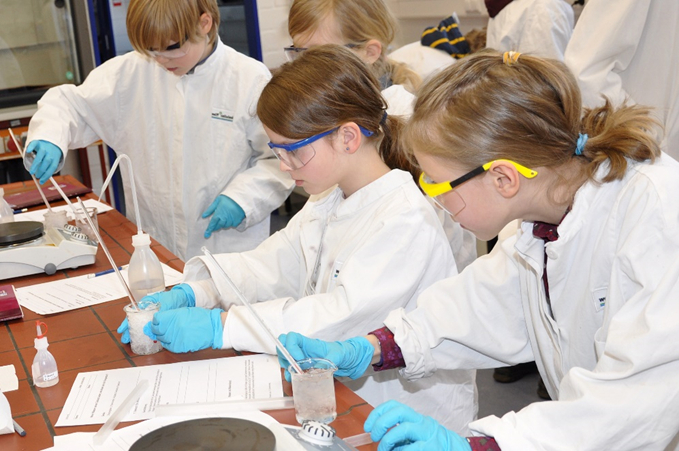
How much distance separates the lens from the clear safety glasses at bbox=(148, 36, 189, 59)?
6.44 feet

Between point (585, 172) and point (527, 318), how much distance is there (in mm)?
300

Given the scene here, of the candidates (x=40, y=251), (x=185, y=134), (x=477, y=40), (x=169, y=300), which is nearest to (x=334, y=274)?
(x=169, y=300)

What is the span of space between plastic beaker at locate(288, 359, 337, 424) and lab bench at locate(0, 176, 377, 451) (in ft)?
0.06

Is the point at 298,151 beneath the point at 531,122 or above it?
beneath

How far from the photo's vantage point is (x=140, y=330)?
4.09ft

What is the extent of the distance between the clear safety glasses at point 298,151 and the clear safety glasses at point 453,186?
321 millimetres

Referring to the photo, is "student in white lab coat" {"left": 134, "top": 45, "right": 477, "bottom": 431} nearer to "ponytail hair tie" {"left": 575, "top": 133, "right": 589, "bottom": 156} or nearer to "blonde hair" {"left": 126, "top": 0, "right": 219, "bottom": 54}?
"ponytail hair tie" {"left": 575, "top": 133, "right": 589, "bottom": 156}

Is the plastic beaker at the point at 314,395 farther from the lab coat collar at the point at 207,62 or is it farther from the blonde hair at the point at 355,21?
the lab coat collar at the point at 207,62

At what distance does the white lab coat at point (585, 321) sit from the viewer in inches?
35.1

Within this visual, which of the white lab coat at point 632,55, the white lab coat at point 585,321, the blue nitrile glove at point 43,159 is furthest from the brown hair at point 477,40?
the white lab coat at point 585,321

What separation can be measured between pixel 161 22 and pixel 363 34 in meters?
0.55

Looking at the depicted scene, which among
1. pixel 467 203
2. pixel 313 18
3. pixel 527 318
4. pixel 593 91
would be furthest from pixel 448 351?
pixel 593 91

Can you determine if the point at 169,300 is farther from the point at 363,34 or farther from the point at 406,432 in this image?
the point at 363,34

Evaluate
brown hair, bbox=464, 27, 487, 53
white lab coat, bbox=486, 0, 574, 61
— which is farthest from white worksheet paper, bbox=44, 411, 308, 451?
brown hair, bbox=464, 27, 487, 53
